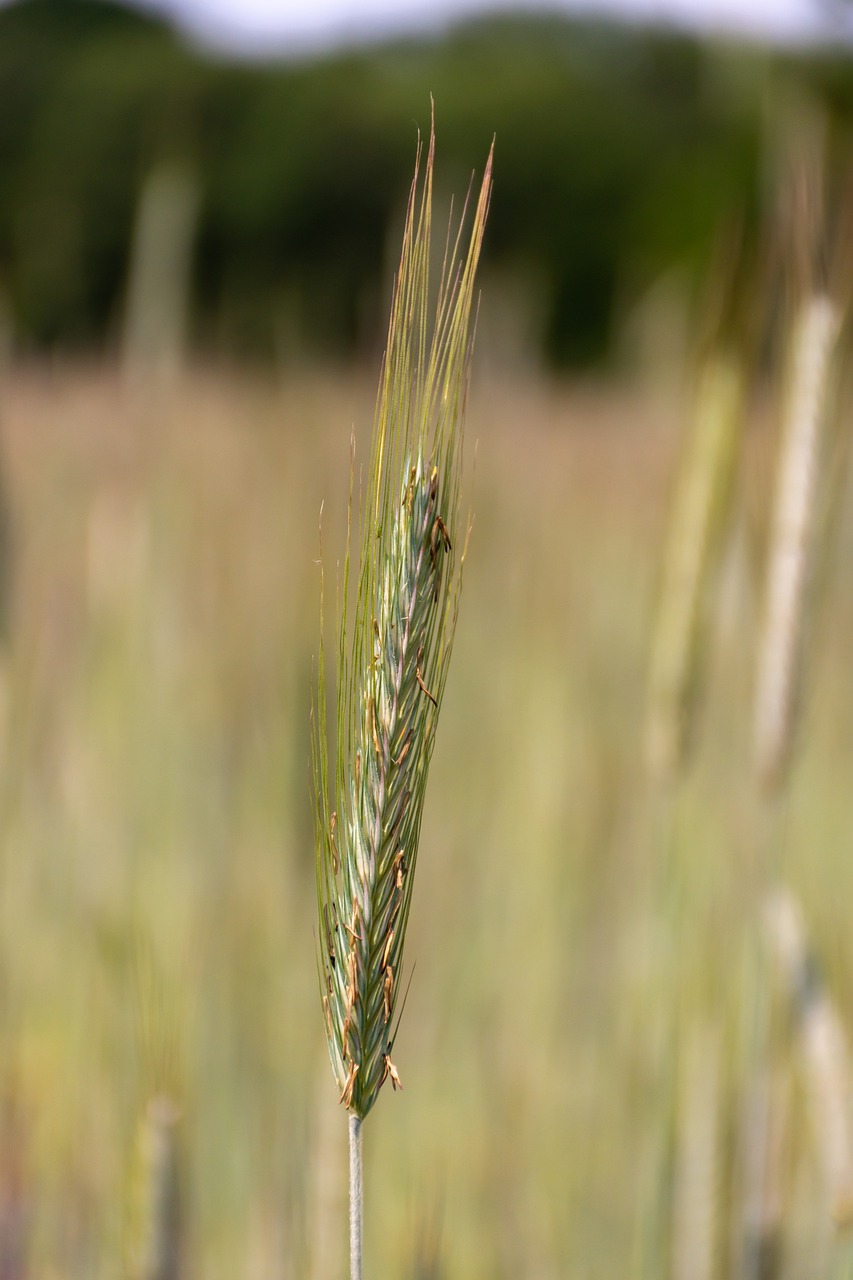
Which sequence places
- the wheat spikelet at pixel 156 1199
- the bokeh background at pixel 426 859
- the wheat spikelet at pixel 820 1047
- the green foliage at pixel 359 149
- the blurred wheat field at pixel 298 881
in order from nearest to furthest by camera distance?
the wheat spikelet at pixel 156 1199 → the wheat spikelet at pixel 820 1047 → the bokeh background at pixel 426 859 → the blurred wheat field at pixel 298 881 → the green foliage at pixel 359 149

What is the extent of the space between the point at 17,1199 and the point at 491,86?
30.5 ft

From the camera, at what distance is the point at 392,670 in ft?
1.16

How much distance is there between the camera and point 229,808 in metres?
1.32

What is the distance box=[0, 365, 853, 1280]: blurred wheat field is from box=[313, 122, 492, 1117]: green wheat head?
0.78ft

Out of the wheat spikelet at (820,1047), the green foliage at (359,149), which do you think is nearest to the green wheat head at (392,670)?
the wheat spikelet at (820,1047)

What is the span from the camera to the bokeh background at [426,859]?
747 millimetres

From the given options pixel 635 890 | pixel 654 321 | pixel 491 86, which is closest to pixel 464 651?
pixel 635 890

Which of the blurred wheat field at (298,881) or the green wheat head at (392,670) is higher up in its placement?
the green wheat head at (392,670)

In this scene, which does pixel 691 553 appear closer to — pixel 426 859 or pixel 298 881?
pixel 298 881

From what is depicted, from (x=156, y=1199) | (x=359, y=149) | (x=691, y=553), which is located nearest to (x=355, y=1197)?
(x=156, y=1199)

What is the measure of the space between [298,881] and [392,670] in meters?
0.84

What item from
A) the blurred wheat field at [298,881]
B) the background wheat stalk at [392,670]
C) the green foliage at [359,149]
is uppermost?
the green foliage at [359,149]

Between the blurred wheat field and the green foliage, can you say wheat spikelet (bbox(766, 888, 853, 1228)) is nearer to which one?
the blurred wheat field

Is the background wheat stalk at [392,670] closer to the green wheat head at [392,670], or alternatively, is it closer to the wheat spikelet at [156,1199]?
the green wheat head at [392,670]
